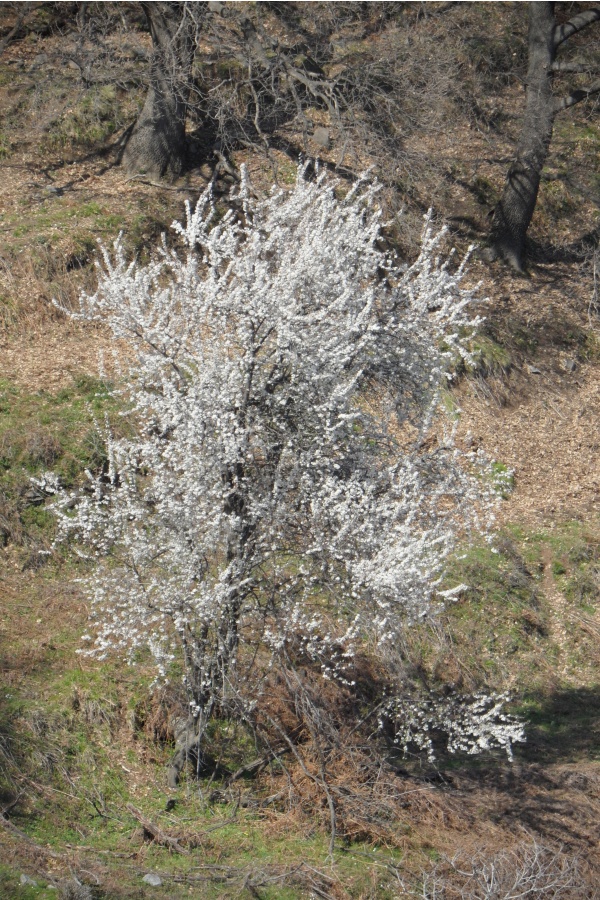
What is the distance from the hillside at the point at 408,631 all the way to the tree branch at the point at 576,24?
2153 mm

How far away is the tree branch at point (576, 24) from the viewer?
17734mm

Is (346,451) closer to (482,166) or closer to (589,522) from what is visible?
(589,522)

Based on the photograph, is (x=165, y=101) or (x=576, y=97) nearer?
(x=165, y=101)

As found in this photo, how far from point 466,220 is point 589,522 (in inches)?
303

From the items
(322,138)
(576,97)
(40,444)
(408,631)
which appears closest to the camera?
(408,631)

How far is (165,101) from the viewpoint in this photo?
16.4 meters

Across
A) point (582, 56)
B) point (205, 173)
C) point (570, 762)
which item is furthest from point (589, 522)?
point (582, 56)

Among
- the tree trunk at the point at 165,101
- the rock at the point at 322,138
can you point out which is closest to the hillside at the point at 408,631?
the rock at the point at 322,138

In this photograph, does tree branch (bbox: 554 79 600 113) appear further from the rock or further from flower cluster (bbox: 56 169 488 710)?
flower cluster (bbox: 56 169 488 710)

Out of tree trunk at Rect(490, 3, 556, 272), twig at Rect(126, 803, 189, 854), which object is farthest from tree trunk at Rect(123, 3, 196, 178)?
twig at Rect(126, 803, 189, 854)

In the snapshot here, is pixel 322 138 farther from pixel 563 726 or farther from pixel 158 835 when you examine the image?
pixel 158 835

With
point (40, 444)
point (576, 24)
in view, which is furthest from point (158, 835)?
point (576, 24)

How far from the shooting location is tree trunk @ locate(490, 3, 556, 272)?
18.5m

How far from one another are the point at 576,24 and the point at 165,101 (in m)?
7.99
